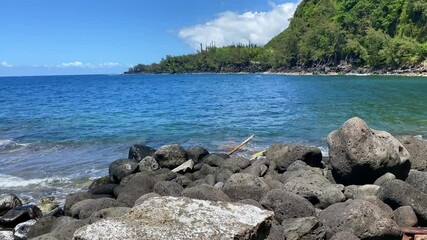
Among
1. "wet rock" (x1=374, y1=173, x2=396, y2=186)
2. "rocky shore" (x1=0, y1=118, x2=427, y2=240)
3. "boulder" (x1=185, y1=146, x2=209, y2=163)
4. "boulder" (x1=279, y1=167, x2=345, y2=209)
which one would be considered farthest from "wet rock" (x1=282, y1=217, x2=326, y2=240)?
"boulder" (x1=185, y1=146, x2=209, y2=163)

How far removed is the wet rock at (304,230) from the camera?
7.12 metres

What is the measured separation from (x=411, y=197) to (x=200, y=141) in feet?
47.9

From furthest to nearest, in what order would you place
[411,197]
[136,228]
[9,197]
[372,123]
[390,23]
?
[390,23] < [372,123] < [9,197] < [411,197] < [136,228]

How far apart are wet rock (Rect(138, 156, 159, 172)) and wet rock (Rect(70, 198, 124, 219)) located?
4378 millimetres

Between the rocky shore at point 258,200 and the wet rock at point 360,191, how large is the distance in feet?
0.08

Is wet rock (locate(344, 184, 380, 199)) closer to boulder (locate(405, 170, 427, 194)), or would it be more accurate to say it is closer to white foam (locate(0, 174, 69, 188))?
boulder (locate(405, 170, 427, 194))

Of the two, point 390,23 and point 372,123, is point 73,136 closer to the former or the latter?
point 372,123

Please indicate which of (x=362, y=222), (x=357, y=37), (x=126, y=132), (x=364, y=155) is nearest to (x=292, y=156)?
(x=364, y=155)

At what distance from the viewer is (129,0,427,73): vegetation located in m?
114

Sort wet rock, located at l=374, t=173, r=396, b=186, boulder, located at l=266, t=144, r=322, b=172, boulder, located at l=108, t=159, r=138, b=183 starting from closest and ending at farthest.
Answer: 1. wet rock, located at l=374, t=173, r=396, b=186
2. boulder, located at l=266, t=144, r=322, b=172
3. boulder, located at l=108, t=159, r=138, b=183

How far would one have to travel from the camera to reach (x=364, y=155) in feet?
35.5

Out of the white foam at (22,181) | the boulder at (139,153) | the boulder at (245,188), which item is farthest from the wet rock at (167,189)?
the white foam at (22,181)

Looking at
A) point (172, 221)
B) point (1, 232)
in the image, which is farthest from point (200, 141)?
point (172, 221)

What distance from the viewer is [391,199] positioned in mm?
9117
